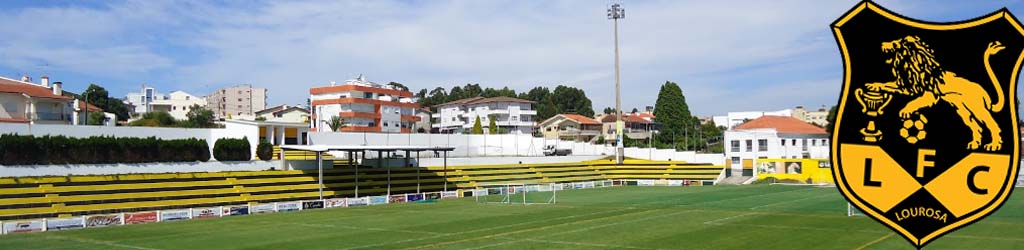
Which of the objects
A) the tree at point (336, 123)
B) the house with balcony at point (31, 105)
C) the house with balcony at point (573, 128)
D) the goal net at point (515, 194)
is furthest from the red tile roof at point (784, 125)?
the house with balcony at point (31, 105)

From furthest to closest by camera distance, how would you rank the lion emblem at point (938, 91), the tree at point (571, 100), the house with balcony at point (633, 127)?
the tree at point (571, 100) < the house with balcony at point (633, 127) < the lion emblem at point (938, 91)

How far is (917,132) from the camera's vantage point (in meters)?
6.53

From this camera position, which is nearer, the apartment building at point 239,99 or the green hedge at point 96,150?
the green hedge at point 96,150

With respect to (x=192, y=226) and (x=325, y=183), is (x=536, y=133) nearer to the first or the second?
(x=325, y=183)

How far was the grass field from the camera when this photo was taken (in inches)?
1066

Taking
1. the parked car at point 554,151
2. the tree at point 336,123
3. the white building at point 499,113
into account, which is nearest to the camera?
the parked car at point 554,151

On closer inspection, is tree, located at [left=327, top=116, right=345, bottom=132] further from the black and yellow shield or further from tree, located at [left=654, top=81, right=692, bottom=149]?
the black and yellow shield

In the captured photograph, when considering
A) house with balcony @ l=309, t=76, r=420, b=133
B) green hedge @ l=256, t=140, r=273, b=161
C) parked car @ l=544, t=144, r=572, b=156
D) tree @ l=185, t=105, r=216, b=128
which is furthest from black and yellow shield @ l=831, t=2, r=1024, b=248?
tree @ l=185, t=105, r=216, b=128

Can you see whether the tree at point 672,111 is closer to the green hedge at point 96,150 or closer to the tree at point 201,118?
the tree at point 201,118

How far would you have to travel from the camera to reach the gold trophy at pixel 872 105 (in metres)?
6.52

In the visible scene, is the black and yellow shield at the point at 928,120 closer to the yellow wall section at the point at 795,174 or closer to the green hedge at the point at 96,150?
the green hedge at the point at 96,150

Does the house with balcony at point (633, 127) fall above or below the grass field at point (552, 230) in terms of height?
above

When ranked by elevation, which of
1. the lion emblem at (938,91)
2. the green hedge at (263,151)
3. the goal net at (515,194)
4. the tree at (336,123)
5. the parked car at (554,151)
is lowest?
the goal net at (515,194)

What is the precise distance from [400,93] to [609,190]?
190 ft
